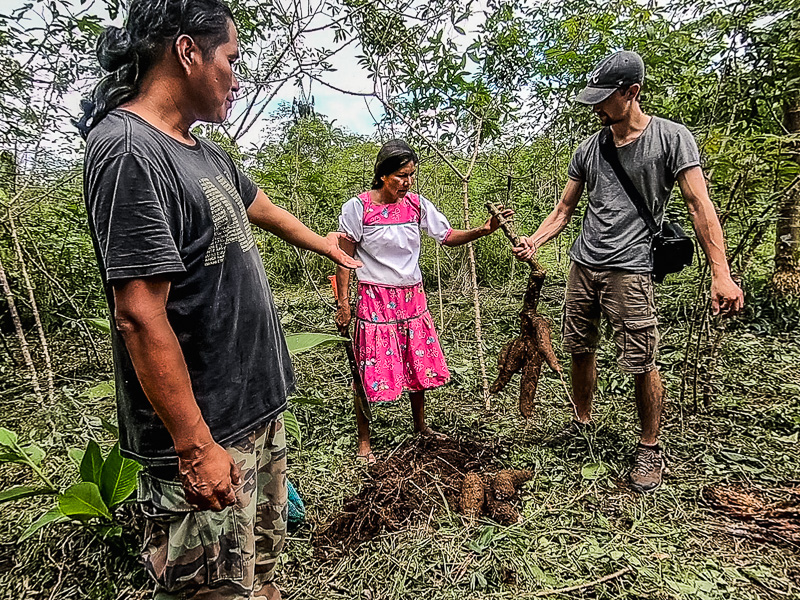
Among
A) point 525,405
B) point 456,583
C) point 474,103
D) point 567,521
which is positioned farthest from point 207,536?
point 474,103

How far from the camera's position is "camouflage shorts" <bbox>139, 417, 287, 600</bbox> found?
111cm

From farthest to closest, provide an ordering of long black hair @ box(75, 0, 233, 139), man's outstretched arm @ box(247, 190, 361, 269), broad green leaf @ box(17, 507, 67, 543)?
1. broad green leaf @ box(17, 507, 67, 543)
2. man's outstretched arm @ box(247, 190, 361, 269)
3. long black hair @ box(75, 0, 233, 139)

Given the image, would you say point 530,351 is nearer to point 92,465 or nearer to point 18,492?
point 92,465

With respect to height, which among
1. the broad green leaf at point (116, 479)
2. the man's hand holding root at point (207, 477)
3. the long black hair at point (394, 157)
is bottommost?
the broad green leaf at point (116, 479)

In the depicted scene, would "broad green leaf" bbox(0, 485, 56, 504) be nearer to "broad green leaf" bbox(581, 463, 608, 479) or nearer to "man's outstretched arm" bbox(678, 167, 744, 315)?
"broad green leaf" bbox(581, 463, 608, 479)

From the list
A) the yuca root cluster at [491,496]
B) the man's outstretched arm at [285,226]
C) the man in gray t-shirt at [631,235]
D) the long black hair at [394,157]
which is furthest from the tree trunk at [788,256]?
the man's outstretched arm at [285,226]

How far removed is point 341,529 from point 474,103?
2.34m

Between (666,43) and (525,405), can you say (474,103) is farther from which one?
(525,405)

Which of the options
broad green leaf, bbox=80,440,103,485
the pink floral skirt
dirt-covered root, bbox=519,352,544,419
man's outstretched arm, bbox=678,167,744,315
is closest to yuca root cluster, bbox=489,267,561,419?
dirt-covered root, bbox=519,352,544,419

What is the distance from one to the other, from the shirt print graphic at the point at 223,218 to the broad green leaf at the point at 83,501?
1.22m

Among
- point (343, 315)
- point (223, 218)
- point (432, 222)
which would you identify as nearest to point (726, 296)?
point (432, 222)

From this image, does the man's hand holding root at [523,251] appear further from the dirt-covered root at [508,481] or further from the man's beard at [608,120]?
the dirt-covered root at [508,481]

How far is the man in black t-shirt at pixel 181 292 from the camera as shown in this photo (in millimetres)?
948

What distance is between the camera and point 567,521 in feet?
7.13
